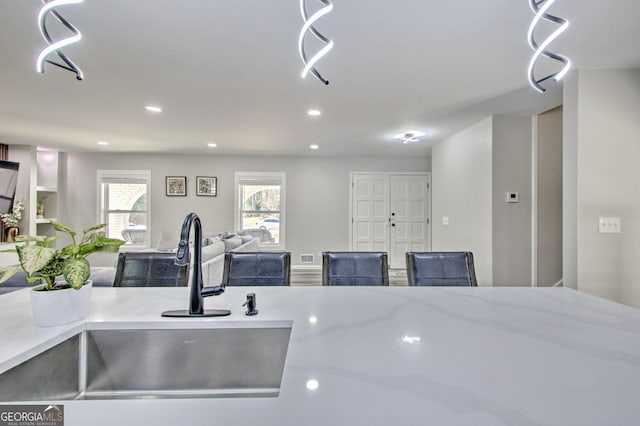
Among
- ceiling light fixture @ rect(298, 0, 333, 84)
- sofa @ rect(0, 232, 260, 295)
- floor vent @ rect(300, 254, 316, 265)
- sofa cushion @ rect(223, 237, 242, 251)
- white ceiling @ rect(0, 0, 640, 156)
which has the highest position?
white ceiling @ rect(0, 0, 640, 156)

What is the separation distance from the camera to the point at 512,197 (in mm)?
3518

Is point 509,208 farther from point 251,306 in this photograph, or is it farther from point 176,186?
point 176,186

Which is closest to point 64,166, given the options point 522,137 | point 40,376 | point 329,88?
point 329,88

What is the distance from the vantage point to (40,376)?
2.70 feet

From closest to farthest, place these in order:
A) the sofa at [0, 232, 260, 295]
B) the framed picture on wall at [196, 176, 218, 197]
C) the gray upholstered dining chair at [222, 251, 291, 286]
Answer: the gray upholstered dining chair at [222, 251, 291, 286], the sofa at [0, 232, 260, 295], the framed picture on wall at [196, 176, 218, 197]

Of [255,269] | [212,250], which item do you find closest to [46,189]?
[212,250]

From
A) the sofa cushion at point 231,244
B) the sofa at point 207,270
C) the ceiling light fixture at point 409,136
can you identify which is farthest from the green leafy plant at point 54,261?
the ceiling light fixture at point 409,136

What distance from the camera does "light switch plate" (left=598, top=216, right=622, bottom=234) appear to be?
2359mm

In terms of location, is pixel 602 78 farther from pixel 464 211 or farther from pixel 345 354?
pixel 345 354

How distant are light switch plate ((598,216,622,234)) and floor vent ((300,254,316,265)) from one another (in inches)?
180

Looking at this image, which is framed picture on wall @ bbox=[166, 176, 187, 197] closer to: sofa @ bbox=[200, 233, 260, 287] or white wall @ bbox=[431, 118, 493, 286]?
sofa @ bbox=[200, 233, 260, 287]

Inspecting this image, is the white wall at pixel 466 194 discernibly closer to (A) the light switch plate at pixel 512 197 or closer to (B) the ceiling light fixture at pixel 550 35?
(A) the light switch plate at pixel 512 197

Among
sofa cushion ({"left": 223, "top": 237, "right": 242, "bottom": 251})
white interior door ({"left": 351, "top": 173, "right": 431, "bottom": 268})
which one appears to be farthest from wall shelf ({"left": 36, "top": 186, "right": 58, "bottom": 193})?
white interior door ({"left": 351, "top": 173, "right": 431, "bottom": 268})

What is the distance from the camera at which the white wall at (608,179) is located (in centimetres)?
235
